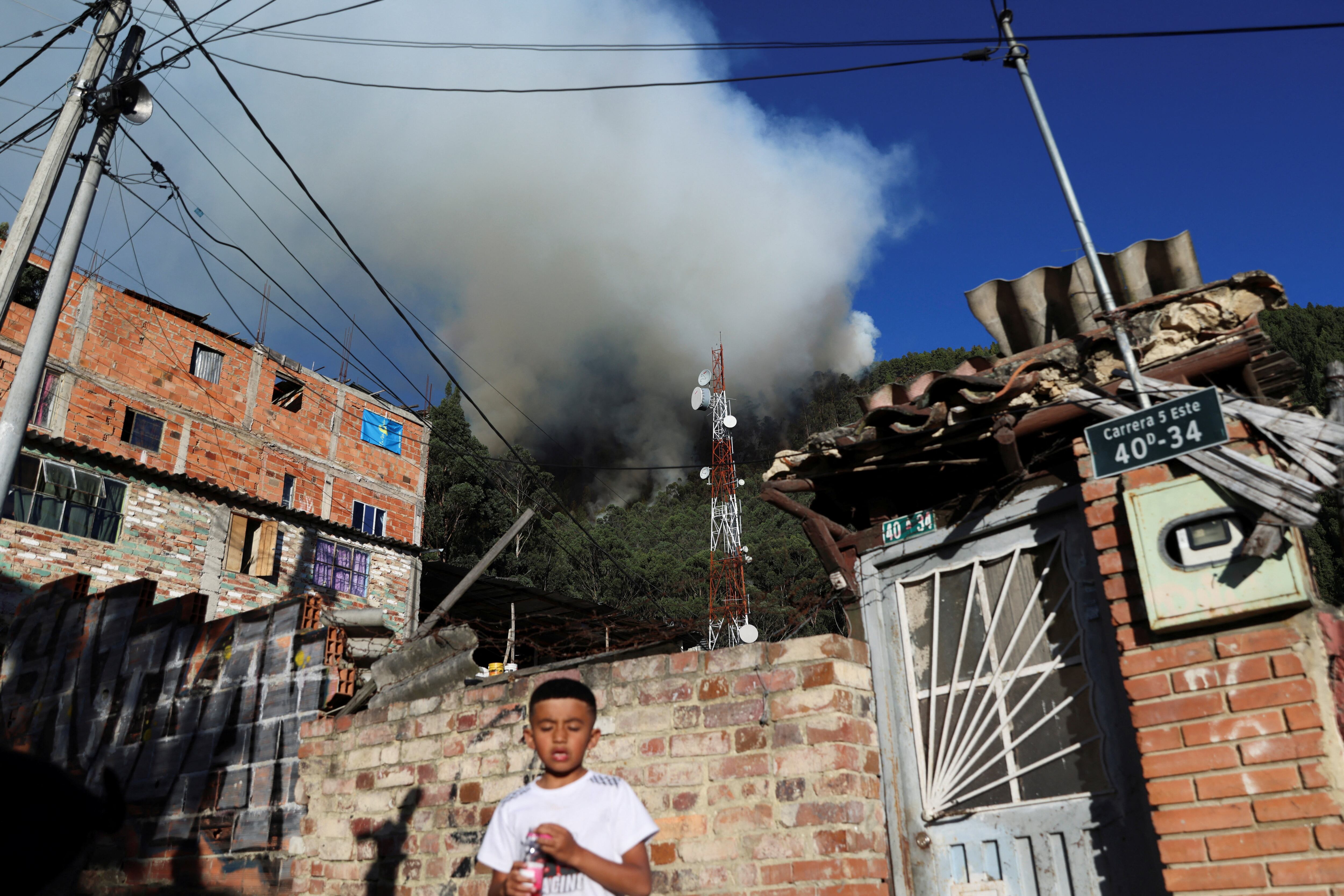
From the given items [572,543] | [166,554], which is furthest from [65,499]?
[572,543]

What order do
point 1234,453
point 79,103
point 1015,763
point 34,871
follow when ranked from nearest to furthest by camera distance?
point 34,871 → point 1234,453 → point 1015,763 → point 79,103

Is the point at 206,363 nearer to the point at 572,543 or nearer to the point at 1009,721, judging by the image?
the point at 572,543

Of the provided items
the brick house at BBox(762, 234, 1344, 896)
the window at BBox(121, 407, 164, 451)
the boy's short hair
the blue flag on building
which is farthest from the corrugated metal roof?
the blue flag on building

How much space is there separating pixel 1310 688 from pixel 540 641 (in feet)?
60.9

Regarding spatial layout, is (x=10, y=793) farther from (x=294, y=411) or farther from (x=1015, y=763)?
(x=294, y=411)

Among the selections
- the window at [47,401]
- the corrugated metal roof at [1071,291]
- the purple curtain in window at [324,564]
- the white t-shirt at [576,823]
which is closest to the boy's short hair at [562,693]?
the white t-shirt at [576,823]

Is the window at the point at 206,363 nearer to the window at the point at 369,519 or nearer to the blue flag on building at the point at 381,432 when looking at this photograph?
the blue flag on building at the point at 381,432

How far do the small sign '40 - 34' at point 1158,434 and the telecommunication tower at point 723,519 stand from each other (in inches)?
712

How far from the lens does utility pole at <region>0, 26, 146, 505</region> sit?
664cm

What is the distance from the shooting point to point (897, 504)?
18.2 feet

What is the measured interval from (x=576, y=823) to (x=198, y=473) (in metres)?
19.1

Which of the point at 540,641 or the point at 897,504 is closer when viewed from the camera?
the point at 897,504

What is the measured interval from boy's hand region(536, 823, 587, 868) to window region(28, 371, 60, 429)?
58.8 feet

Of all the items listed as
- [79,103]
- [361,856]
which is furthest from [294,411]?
[361,856]
